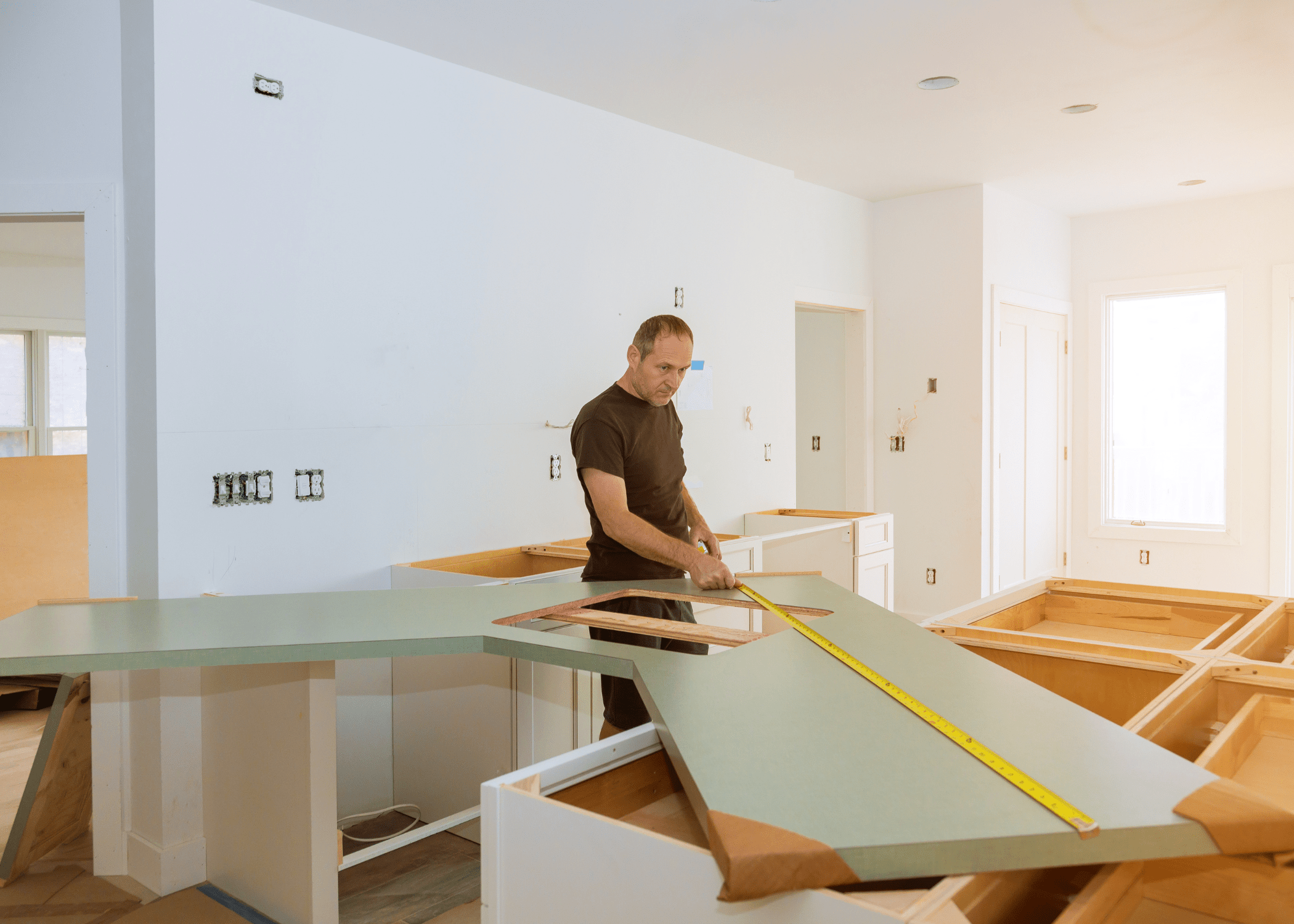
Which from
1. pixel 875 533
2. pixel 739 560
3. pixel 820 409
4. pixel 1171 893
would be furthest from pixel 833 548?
pixel 1171 893

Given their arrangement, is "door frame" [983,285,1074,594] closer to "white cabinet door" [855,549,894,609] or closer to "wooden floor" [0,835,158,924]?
"white cabinet door" [855,549,894,609]

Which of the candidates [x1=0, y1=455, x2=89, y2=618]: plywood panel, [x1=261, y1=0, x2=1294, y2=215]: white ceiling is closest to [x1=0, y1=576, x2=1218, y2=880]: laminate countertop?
[x1=261, y1=0, x2=1294, y2=215]: white ceiling

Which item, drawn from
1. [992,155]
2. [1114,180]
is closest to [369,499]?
[992,155]

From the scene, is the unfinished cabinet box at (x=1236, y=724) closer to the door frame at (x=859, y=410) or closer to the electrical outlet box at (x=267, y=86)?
the electrical outlet box at (x=267, y=86)

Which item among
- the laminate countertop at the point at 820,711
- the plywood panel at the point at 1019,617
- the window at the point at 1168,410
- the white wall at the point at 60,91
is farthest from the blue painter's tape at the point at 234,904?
the window at the point at 1168,410

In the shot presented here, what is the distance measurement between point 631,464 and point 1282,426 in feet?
17.4

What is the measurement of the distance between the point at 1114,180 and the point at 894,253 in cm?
132

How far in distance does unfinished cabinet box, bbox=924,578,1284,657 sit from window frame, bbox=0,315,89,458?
7.29m

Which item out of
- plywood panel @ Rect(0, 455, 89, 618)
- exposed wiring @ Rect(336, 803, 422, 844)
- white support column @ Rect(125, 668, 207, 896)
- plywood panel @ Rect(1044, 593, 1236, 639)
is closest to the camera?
plywood panel @ Rect(1044, 593, 1236, 639)

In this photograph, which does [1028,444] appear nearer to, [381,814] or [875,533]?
[875,533]

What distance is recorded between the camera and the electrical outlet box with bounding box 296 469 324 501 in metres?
2.96

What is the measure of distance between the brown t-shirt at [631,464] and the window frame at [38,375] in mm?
6568

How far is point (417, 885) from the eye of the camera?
8.71 feet

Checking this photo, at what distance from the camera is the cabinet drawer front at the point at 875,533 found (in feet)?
15.0
